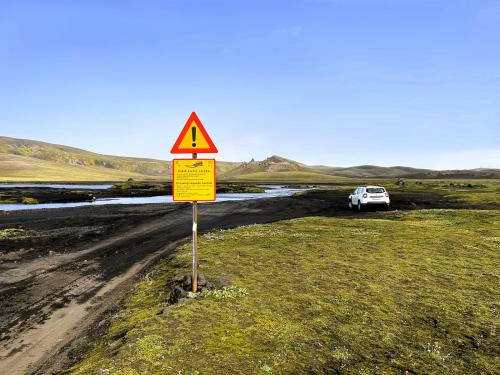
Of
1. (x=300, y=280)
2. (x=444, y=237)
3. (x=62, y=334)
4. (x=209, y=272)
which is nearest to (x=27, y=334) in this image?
(x=62, y=334)

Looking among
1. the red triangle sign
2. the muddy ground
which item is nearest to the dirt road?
the muddy ground

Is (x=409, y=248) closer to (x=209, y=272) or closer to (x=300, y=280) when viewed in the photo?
(x=300, y=280)

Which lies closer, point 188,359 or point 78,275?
point 188,359

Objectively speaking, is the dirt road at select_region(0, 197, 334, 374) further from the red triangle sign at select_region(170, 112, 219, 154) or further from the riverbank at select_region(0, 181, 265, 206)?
the riverbank at select_region(0, 181, 265, 206)

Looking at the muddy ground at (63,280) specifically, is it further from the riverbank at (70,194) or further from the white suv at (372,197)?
the riverbank at (70,194)

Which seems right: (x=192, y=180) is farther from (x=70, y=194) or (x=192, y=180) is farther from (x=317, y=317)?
(x=70, y=194)

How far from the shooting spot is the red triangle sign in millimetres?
10312

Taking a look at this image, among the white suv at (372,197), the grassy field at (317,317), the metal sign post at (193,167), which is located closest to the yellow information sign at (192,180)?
the metal sign post at (193,167)

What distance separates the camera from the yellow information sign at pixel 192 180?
1030 centimetres

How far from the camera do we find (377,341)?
7.64 m

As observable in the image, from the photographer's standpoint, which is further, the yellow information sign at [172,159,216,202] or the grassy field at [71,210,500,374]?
the yellow information sign at [172,159,216,202]

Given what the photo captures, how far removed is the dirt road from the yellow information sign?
12.2 ft

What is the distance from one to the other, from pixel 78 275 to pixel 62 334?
5948 mm

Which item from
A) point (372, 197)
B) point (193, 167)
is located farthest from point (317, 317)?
point (372, 197)
